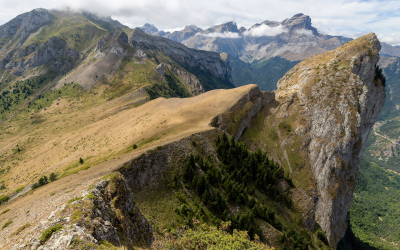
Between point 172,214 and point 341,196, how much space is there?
222ft

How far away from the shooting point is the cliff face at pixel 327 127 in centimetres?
6200

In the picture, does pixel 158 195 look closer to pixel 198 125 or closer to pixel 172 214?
pixel 172 214

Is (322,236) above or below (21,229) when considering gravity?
below

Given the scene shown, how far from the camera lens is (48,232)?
50.0 feet

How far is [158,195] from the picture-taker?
1455 inches

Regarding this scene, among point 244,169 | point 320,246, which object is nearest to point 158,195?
point 244,169

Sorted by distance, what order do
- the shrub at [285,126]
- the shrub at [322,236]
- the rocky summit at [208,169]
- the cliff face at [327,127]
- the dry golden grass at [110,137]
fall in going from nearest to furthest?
the rocky summit at [208,169]
the dry golden grass at [110,137]
the shrub at [322,236]
the cliff face at [327,127]
the shrub at [285,126]

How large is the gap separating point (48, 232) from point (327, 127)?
86.9 m

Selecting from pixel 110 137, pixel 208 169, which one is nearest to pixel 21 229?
pixel 208 169

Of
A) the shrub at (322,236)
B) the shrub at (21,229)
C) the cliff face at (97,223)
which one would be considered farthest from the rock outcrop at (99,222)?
the shrub at (322,236)

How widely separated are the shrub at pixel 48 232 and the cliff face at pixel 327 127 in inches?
2494

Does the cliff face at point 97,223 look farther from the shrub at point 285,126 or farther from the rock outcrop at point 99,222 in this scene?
the shrub at point 285,126

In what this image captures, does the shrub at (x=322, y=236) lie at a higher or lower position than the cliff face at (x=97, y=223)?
lower

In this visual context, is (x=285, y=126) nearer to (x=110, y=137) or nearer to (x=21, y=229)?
(x=110, y=137)
